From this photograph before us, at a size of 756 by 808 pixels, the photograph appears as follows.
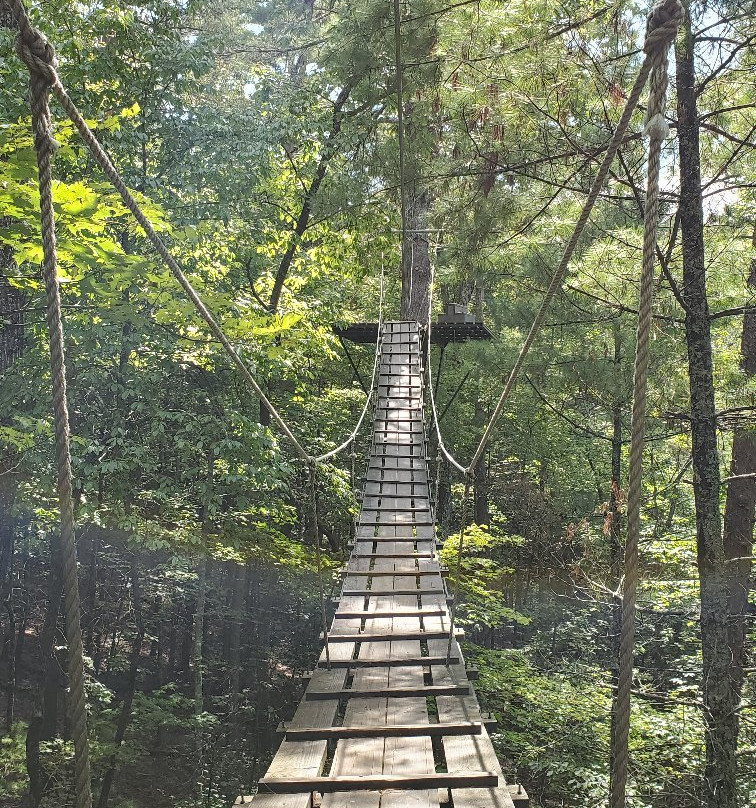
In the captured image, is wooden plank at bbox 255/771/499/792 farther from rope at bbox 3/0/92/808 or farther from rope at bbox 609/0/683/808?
rope at bbox 3/0/92/808

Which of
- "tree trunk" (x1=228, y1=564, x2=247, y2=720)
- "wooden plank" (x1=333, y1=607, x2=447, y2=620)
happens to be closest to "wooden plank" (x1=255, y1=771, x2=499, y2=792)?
"wooden plank" (x1=333, y1=607, x2=447, y2=620)

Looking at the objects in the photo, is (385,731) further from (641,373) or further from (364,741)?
(641,373)

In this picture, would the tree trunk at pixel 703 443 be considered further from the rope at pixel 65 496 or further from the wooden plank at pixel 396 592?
the rope at pixel 65 496

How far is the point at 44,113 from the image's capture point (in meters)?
1.25

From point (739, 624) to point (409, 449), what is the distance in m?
2.73

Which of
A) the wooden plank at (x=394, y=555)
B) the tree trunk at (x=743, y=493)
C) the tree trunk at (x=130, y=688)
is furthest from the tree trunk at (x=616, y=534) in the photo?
the tree trunk at (x=130, y=688)

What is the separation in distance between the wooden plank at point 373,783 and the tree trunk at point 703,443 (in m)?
1.63

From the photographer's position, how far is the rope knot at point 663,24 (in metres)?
1.24

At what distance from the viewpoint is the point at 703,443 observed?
10.4ft

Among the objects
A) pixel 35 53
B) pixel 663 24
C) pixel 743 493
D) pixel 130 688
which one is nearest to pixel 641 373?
pixel 663 24

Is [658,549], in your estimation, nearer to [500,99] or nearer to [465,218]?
[465,218]

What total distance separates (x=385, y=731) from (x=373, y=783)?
0.98 feet

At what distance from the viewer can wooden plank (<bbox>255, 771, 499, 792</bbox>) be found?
71.2 inches

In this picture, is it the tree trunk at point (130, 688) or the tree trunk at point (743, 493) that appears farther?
the tree trunk at point (130, 688)
